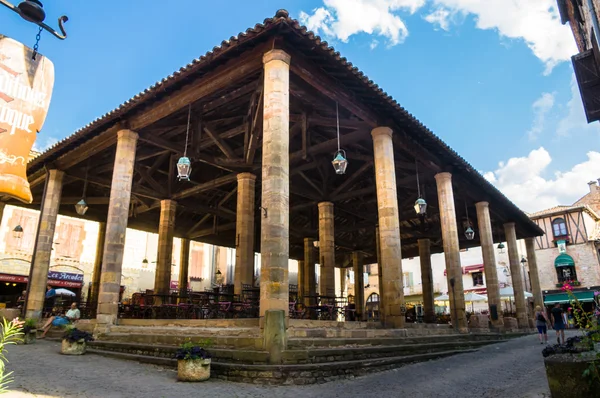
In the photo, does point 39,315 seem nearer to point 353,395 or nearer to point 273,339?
point 273,339

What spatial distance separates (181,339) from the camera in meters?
8.41

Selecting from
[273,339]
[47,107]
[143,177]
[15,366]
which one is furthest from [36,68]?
[143,177]

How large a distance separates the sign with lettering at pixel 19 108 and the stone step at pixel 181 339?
4072 mm

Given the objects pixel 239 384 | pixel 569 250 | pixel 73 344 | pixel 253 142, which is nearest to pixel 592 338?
pixel 239 384

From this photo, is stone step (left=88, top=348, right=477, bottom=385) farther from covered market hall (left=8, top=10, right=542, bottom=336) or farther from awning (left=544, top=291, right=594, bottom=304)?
awning (left=544, top=291, right=594, bottom=304)

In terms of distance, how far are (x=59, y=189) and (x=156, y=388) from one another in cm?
1255

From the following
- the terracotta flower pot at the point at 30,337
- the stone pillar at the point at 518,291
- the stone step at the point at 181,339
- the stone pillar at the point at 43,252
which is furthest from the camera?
the stone pillar at the point at 518,291

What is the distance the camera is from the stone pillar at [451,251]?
14125 mm

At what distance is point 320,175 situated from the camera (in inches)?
706

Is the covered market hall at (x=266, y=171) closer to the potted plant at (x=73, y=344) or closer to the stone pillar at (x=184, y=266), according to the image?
the stone pillar at (x=184, y=266)

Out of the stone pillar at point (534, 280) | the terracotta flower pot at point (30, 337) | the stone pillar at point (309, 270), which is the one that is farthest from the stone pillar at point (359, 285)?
the terracotta flower pot at point (30, 337)

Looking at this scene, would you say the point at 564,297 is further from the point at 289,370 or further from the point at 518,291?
the point at 289,370

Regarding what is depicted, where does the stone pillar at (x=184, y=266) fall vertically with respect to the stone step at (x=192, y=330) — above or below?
above

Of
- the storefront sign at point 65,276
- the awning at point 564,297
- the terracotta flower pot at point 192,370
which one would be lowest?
the terracotta flower pot at point 192,370
